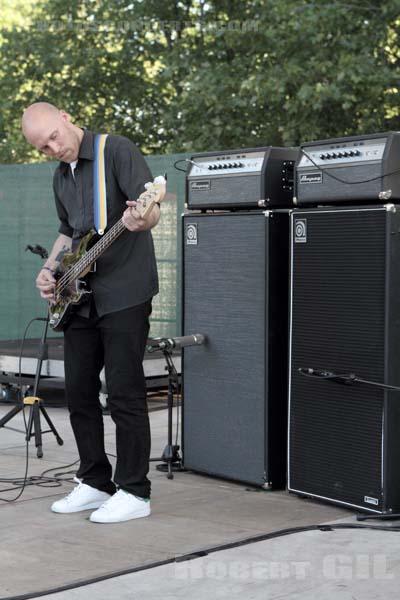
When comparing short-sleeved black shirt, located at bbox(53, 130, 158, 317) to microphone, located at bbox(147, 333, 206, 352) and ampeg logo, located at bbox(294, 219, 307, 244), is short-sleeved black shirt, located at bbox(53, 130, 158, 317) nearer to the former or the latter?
microphone, located at bbox(147, 333, 206, 352)

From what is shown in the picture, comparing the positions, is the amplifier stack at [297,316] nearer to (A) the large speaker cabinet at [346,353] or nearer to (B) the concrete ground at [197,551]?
(A) the large speaker cabinet at [346,353]

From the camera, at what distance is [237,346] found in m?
4.99

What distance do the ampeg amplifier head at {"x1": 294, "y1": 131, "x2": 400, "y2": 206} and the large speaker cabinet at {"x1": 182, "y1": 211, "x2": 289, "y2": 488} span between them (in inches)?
11.0

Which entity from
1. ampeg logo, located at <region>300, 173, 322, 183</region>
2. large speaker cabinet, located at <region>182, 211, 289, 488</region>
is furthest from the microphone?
ampeg logo, located at <region>300, 173, 322, 183</region>

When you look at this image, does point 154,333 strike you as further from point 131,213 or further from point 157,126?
point 157,126

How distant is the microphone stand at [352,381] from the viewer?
4293 mm

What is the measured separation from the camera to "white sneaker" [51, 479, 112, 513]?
4539 mm

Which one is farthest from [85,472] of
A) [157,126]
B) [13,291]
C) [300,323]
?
[157,126]

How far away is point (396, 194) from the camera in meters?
4.33

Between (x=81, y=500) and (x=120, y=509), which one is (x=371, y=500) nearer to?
(x=120, y=509)

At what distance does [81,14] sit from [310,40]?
802 centimetres

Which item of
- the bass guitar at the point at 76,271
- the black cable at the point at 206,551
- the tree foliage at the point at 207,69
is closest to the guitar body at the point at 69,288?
the bass guitar at the point at 76,271

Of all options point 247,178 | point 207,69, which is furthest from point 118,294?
point 207,69

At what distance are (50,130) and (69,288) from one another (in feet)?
2.21
